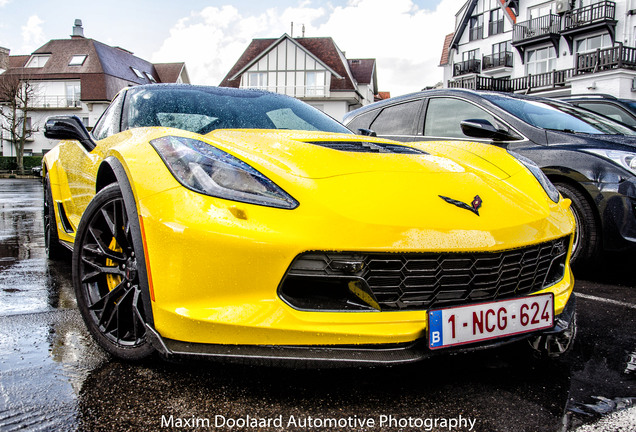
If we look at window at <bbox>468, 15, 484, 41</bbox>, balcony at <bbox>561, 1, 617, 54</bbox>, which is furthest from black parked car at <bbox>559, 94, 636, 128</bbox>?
window at <bbox>468, 15, 484, 41</bbox>

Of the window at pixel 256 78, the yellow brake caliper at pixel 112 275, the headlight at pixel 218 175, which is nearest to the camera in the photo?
the headlight at pixel 218 175

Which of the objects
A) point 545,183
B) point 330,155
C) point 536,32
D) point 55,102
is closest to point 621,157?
point 545,183

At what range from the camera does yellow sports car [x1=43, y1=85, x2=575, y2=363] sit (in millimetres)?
1688

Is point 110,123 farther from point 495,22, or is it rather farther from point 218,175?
point 495,22

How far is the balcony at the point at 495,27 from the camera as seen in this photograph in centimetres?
3512

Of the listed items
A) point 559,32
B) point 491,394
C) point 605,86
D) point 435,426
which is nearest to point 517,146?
point 491,394

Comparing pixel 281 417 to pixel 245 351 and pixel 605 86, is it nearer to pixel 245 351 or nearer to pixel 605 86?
pixel 245 351

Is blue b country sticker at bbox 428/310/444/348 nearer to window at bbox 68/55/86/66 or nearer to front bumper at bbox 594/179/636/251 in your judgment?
front bumper at bbox 594/179/636/251

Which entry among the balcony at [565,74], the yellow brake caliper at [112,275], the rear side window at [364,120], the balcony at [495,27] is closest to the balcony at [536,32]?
the balcony at [565,74]

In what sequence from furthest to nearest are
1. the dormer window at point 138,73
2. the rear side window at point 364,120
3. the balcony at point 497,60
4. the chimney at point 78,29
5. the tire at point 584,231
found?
1. the chimney at point 78,29
2. the dormer window at point 138,73
3. the balcony at point 497,60
4. the rear side window at point 364,120
5. the tire at point 584,231

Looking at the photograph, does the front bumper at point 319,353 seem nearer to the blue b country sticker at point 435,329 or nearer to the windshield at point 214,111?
the blue b country sticker at point 435,329

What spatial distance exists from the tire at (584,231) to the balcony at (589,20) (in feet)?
87.0

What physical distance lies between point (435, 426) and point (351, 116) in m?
4.72

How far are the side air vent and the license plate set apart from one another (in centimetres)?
90
